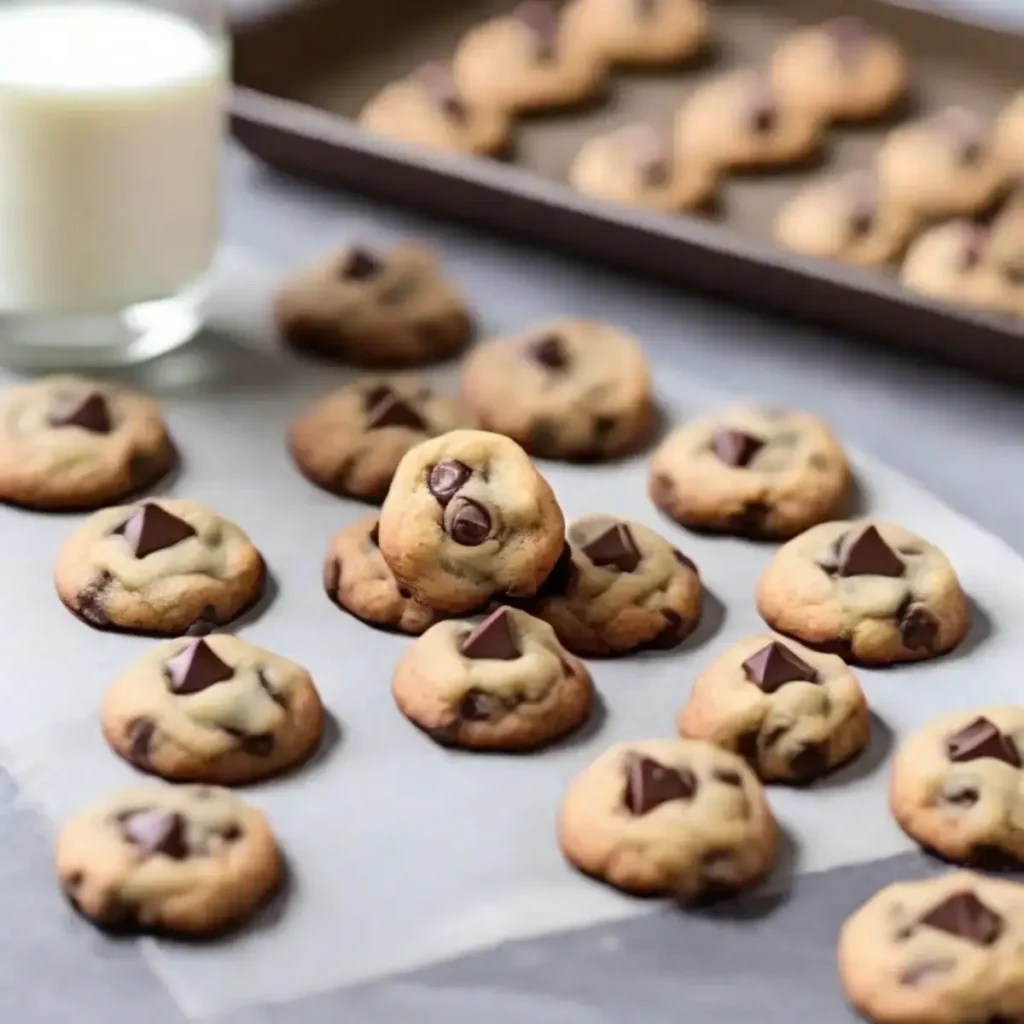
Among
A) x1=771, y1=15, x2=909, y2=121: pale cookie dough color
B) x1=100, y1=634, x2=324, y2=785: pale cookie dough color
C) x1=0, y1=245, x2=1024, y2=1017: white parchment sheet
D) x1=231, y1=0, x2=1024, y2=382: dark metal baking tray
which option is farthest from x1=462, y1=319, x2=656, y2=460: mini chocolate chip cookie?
x1=771, y1=15, x2=909, y2=121: pale cookie dough color

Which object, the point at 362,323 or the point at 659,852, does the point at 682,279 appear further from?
the point at 659,852

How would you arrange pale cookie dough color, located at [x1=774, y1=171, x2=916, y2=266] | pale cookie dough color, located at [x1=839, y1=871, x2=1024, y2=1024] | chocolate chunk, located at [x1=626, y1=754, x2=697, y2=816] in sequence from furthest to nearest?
pale cookie dough color, located at [x1=774, y1=171, x2=916, y2=266]
chocolate chunk, located at [x1=626, y1=754, x2=697, y2=816]
pale cookie dough color, located at [x1=839, y1=871, x2=1024, y2=1024]

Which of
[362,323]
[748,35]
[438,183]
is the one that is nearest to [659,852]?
[362,323]

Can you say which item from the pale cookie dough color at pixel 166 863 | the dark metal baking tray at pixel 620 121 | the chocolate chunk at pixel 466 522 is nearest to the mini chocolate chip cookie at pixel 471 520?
the chocolate chunk at pixel 466 522

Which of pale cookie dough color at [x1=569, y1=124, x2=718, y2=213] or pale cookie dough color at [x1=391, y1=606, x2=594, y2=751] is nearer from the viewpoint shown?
pale cookie dough color at [x1=391, y1=606, x2=594, y2=751]

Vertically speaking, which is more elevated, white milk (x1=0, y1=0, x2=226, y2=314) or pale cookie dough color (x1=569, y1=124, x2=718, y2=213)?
white milk (x1=0, y1=0, x2=226, y2=314)

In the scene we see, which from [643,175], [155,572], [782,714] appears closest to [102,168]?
[155,572]

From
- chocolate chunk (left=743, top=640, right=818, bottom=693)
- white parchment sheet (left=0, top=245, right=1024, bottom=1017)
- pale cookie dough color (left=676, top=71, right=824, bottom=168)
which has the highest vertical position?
pale cookie dough color (left=676, top=71, right=824, bottom=168)

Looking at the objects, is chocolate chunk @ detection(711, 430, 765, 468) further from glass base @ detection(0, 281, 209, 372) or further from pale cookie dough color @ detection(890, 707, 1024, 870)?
glass base @ detection(0, 281, 209, 372)
